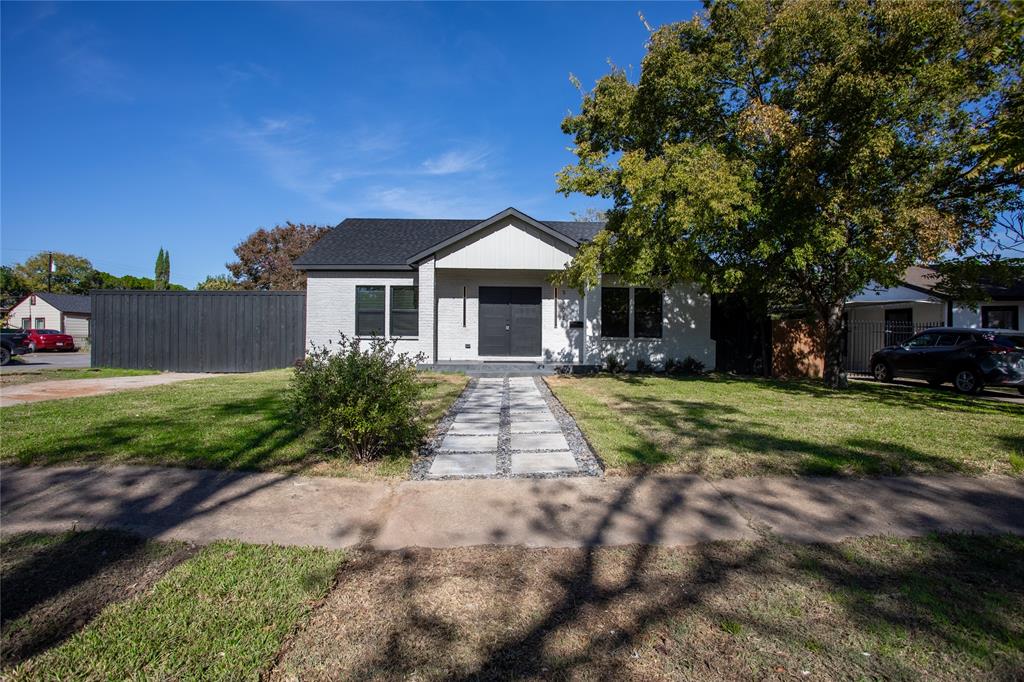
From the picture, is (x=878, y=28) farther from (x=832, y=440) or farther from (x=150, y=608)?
(x=150, y=608)

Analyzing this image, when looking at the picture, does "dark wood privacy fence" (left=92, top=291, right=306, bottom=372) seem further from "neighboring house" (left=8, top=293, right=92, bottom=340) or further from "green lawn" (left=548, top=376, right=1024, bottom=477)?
"neighboring house" (left=8, top=293, right=92, bottom=340)

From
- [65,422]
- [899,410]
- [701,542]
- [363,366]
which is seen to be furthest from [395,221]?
[701,542]

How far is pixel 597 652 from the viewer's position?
7.07 ft

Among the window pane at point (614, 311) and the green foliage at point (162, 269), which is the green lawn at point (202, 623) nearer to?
the window pane at point (614, 311)

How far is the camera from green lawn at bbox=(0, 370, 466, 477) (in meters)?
4.90

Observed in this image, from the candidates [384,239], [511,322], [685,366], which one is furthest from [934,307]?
[384,239]

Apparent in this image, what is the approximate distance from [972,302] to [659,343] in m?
6.92

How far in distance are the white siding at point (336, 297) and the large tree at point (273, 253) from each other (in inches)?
675

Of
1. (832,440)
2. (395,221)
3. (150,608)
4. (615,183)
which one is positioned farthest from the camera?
(395,221)

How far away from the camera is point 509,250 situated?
45.6 feet

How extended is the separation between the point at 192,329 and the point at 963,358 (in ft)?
68.7

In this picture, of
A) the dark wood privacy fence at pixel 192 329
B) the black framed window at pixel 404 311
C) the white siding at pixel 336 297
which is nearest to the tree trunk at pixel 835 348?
the black framed window at pixel 404 311

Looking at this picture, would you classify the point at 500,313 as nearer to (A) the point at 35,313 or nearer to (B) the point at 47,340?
(B) the point at 47,340

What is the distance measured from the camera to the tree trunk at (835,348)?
38.8 ft
